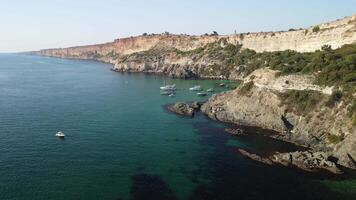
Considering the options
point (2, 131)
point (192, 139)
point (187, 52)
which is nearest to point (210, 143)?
point (192, 139)

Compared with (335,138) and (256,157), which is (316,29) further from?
(256,157)

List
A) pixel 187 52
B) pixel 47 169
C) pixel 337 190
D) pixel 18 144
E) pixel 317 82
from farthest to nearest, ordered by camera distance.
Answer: pixel 187 52 → pixel 317 82 → pixel 18 144 → pixel 47 169 → pixel 337 190

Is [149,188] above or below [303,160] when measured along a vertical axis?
below

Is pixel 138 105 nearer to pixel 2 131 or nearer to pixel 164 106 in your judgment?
pixel 164 106

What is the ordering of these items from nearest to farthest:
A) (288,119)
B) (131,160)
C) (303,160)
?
(131,160) < (303,160) < (288,119)

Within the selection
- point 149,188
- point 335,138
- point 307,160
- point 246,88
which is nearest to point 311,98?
point 335,138

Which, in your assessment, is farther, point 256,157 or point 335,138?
point 335,138
